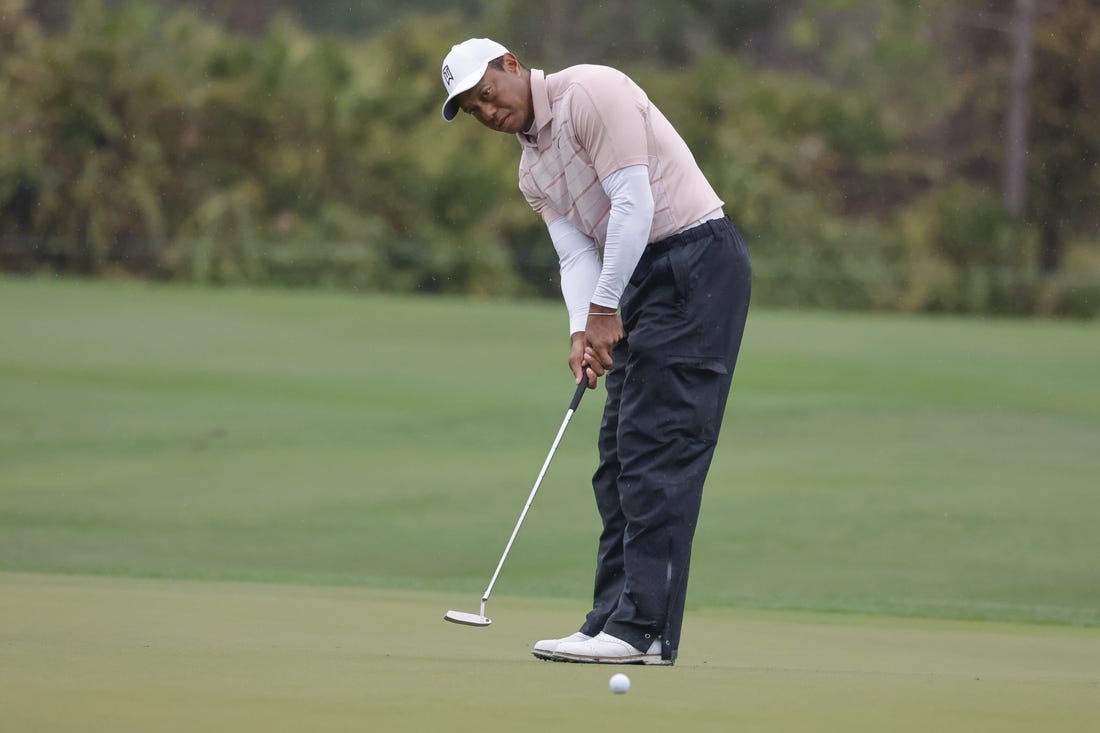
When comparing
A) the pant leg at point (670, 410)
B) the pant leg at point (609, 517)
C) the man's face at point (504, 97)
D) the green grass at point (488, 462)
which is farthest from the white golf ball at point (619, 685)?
the green grass at point (488, 462)

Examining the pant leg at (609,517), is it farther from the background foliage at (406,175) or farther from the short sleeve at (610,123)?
the background foliage at (406,175)

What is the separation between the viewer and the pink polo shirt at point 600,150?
4.49 metres

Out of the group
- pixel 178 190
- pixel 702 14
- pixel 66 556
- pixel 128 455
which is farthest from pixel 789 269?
pixel 66 556

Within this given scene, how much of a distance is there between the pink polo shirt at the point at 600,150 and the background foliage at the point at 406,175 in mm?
23434

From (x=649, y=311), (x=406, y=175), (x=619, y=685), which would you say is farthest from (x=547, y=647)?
(x=406, y=175)

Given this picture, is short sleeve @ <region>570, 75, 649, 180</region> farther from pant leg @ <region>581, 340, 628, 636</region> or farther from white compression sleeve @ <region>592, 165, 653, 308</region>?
pant leg @ <region>581, 340, 628, 636</region>

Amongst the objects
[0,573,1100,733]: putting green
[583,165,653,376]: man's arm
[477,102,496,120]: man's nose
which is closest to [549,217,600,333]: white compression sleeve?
[583,165,653,376]: man's arm

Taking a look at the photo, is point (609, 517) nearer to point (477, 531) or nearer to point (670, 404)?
point (670, 404)

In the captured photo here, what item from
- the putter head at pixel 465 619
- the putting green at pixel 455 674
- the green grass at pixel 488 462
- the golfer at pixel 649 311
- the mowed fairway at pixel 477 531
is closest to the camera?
the putting green at pixel 455 674

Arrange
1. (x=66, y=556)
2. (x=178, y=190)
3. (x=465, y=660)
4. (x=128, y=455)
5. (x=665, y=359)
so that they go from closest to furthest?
(x=465, y=660) < (x=665, y=359) < (x=66, y=556) < (x=128, y=455) < (x=178, y=190)

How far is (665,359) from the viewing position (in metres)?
4.58

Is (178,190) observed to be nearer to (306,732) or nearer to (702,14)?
(702,14)

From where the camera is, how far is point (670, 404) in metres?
4.60

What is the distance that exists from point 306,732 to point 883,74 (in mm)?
40092
